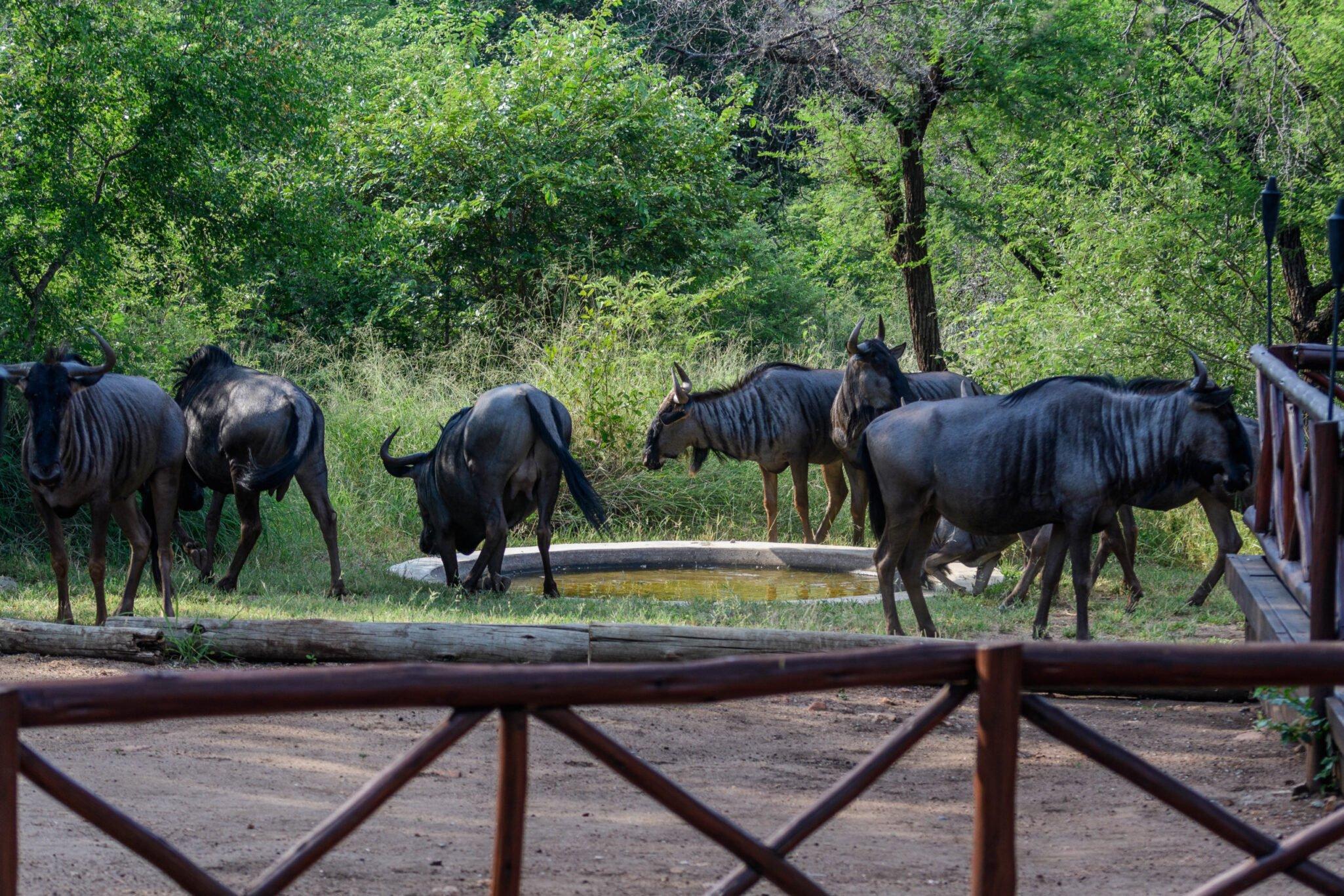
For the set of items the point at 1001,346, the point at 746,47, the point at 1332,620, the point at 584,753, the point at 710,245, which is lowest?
the point at 584,753

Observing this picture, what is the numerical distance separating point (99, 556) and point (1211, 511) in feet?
25.3

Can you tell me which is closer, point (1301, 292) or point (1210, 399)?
point (1210, 399)

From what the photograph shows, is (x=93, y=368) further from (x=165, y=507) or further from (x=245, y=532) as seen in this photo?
(x=245, y=532)

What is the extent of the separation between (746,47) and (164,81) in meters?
6.17

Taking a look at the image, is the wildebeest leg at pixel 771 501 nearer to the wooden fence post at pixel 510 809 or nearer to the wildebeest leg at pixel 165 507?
the wildebeest leg at pixel 165 507

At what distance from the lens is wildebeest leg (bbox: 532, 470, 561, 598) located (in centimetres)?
1073

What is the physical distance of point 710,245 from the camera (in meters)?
20.9

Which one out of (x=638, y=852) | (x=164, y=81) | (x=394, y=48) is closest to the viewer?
(x=638, y=852)

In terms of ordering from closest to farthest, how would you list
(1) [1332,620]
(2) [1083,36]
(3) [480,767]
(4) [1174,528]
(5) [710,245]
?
(1) [1332,620]
(3) [480,767]
(4) [1174,528]
(2) [1083,36]
(5) [710,245]

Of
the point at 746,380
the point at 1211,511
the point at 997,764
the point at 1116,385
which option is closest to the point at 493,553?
the point at 746,380

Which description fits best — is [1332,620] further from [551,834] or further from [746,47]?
[746,47]

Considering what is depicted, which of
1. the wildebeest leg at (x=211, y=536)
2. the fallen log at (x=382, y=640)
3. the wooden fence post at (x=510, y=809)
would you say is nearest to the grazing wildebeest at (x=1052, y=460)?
the fallen log at (x=382, y=640)

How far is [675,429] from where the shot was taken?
44.1ft

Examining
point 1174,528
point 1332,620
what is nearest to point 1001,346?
point 1174,528
